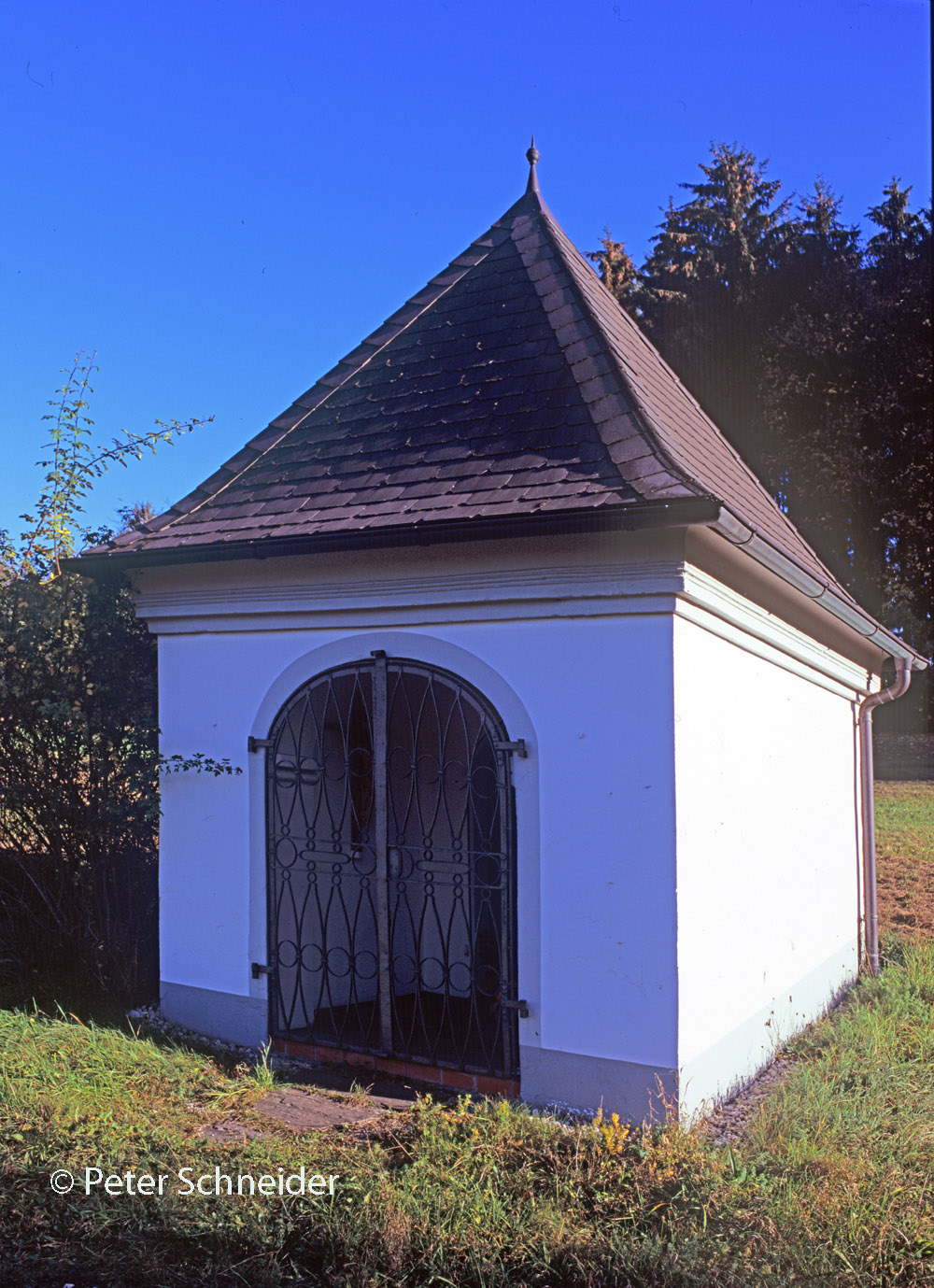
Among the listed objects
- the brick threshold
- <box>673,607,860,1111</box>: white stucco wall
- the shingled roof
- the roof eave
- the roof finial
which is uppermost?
the roof finial

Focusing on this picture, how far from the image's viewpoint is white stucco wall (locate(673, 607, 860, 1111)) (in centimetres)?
499

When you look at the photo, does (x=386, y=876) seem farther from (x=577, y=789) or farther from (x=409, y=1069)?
(x=577, y=789)

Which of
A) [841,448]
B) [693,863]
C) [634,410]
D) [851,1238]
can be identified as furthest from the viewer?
[841,448]

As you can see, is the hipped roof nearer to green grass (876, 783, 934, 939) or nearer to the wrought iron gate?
the wrought iron gate

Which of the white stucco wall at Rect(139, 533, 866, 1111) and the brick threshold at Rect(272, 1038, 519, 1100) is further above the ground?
the white stucco wall at Rect(139, 533, 866, 1111)

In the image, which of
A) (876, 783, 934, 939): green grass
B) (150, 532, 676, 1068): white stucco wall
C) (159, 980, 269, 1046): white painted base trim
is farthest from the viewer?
(876, 783, 934, 939): green grass

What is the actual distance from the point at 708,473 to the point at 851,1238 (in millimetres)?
4134

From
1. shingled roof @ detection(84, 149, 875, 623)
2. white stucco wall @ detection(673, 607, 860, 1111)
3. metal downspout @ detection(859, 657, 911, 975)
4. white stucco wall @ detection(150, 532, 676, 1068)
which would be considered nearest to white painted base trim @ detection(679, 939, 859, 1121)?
white stucco wall @ detection(673, 607, 860, 1111)

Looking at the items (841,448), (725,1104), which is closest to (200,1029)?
(725,1104)

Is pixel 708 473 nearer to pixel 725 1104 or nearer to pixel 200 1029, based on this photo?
pixel 725 1104

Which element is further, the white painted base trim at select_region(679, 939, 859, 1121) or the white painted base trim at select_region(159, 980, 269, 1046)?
the white painted base trim at select_region(159, 980, 269, 1046)

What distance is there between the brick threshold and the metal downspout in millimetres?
4865

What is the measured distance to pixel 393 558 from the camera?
558 centimetres

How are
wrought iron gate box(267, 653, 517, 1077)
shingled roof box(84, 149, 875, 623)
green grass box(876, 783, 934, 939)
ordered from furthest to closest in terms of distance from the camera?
green grass box(876, 783, 934, 939)
wrought iron gate box(267, 653, 517, 1077)
shingled roof box(84, 149, 875, 623)
